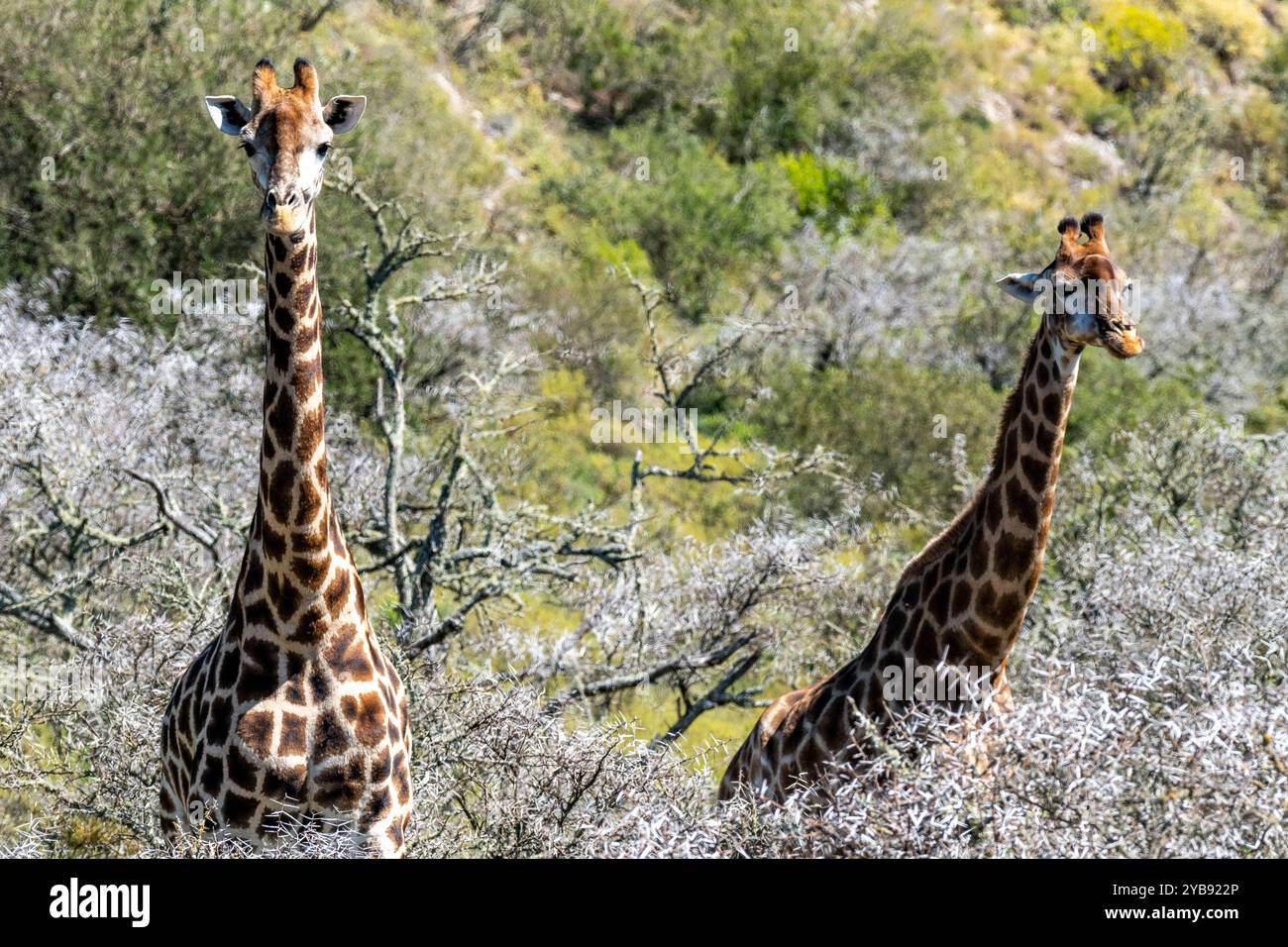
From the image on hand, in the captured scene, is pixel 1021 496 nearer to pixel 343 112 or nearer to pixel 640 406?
pixel 343 112

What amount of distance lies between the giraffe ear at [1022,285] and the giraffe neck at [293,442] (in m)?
2.83

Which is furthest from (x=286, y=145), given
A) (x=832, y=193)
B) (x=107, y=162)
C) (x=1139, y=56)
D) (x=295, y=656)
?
(x=1139, y=56)

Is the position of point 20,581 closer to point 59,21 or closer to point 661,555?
point 661,555

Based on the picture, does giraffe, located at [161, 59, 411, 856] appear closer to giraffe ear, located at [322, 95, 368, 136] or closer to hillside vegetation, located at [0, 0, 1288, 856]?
giraffe ear, located at [322, 95, 368, 136]

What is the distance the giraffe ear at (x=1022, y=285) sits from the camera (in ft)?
20.7

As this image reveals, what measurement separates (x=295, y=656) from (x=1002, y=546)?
9.34 ft

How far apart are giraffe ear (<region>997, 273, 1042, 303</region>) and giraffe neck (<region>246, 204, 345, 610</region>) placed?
111 inches

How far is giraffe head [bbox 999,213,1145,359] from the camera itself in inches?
227

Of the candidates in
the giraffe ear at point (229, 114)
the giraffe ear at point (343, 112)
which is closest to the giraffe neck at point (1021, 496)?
the giraffe ear at point (343, 112)

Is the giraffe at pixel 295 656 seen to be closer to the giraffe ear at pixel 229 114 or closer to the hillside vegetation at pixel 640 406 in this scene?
the giraffe ear at pixel 229 114

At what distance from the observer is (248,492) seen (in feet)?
36.4

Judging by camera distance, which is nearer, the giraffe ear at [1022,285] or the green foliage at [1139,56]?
the giraffe ear at [1022,285]

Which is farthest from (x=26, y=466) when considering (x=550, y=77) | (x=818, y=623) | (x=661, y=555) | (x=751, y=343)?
(x=550, y=77)

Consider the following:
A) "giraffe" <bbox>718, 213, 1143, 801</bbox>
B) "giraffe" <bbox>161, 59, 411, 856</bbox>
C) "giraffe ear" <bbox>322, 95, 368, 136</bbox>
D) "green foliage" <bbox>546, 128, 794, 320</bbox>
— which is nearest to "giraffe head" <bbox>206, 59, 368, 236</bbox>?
"giraffe" <bbox>161, 59, 411, 856</bbox>
